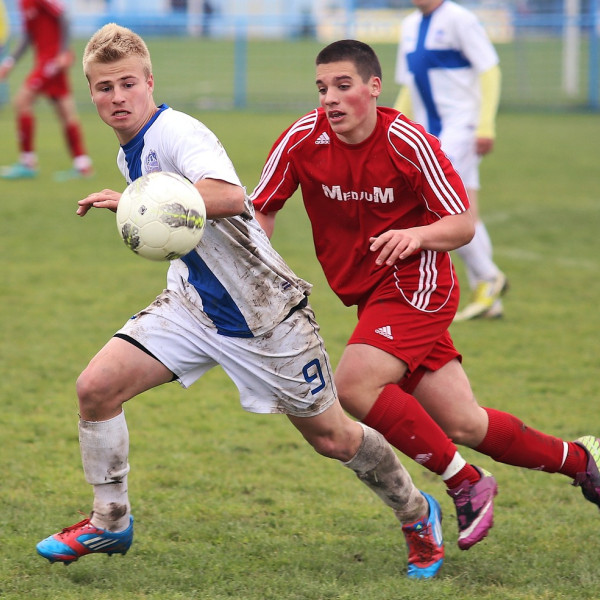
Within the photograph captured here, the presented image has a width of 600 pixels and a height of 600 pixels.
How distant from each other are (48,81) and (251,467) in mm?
8290

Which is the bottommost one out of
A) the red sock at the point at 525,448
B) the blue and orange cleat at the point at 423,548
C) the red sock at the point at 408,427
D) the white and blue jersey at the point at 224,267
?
the blue and orange cleat at the point at 423,548

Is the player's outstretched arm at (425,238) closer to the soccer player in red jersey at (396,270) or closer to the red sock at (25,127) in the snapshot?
the soccer player in red jersey at (396,270)

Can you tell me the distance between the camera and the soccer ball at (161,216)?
287cm

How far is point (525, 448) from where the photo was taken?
3744 mm

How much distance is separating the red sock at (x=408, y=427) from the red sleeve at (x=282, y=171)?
818 millimetres

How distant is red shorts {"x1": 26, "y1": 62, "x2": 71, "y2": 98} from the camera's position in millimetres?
11641

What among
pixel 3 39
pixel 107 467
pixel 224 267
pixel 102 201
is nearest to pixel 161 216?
pixel 102 201

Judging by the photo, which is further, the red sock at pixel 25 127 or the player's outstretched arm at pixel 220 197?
the red sock at pixel 25 127

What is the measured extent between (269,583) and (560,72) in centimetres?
2126

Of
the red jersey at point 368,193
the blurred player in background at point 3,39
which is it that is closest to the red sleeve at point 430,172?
the red jersey at point 368,193

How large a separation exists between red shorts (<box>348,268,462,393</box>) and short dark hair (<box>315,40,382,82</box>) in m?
0.77

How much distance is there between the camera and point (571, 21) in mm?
21453

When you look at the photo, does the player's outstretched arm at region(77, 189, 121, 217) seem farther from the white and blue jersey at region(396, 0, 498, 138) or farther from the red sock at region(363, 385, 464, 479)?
the white and blue jersey at region(396, 0, 498, 138)

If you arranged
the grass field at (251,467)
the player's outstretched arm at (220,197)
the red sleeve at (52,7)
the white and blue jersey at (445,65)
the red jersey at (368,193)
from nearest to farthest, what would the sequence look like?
the player's outstretched arm at (220,197) < the grass field at (251,467) < the red jersey at (368,193) < the white and blue jersey at (445,65) < the red sleeve at (52,7)
